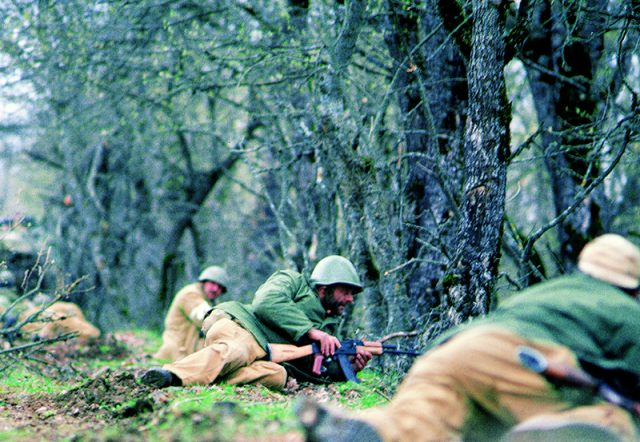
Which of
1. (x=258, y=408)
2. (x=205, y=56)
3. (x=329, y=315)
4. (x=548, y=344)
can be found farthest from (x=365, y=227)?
(x=548, y=344)

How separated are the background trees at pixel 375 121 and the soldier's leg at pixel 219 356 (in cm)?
176

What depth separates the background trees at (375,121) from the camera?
5.23 m

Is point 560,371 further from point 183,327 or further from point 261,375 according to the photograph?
point 183,327

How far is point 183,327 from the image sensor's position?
31.6 feet

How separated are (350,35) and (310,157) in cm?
399

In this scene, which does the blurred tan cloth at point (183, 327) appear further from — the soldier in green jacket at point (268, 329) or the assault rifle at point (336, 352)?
the assault rifle at point (336, 352)

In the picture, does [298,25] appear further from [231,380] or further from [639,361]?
[639,361]

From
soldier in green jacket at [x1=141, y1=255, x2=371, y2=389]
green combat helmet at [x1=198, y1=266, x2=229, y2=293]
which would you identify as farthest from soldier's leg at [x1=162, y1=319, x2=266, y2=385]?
green combat helmet at [x1=198, y1=266, x2=229, y2=293]

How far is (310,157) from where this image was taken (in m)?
10.8

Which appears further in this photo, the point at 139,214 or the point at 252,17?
the point at 139,214

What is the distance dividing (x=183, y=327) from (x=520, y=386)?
7.64 metres

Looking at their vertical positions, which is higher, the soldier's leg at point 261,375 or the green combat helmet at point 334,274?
the green combat helmet at point 334,274

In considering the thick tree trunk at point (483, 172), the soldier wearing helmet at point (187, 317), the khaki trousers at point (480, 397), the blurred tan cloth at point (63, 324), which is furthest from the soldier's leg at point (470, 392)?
the blurred tan cloth at point (63, 324)

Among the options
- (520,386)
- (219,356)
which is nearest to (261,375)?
(219,356)
